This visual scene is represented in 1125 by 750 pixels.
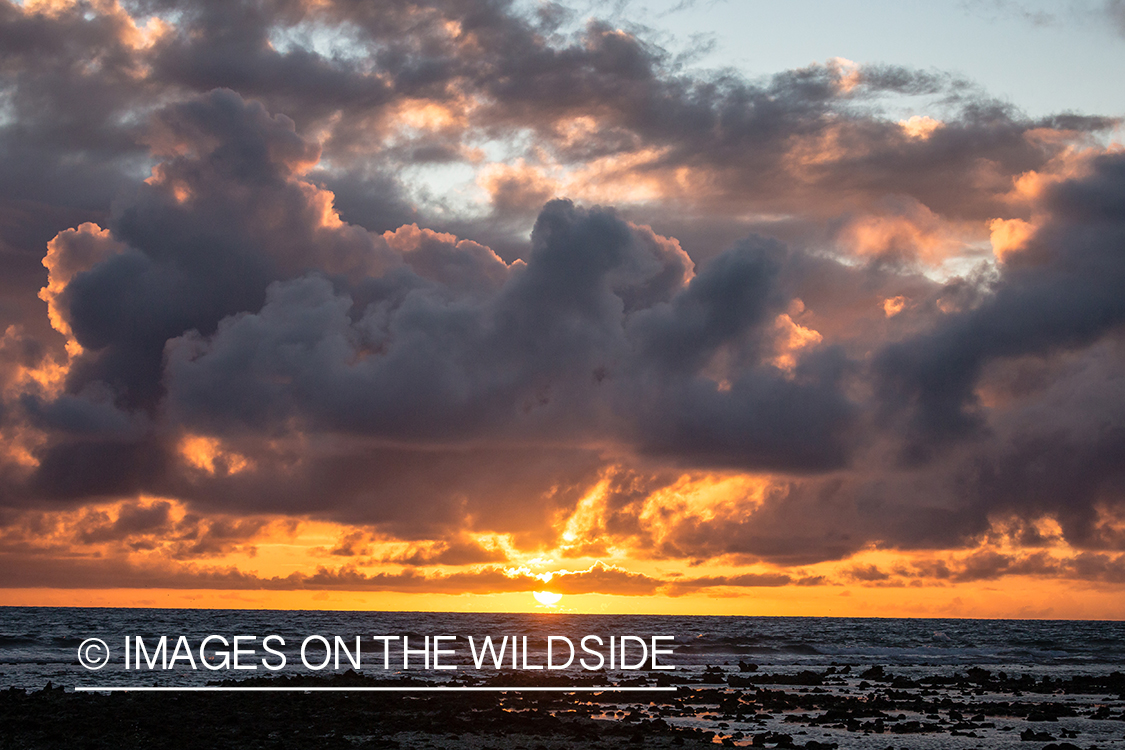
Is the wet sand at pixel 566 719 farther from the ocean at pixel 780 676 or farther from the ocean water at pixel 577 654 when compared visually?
the ocean water at pixel 577 654

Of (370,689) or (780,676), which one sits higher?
(370,689)

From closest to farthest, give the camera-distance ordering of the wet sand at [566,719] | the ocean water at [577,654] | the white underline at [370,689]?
the wet sand at [566,719], the white underline at [370,689], the ocean water at [577,654]

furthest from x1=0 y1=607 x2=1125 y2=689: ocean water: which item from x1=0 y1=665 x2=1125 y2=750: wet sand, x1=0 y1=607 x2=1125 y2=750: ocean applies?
x1=0 y1=665 x2=1125 y2=750: wet sand

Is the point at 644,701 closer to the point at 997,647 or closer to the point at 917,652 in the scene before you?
the point at 917,652

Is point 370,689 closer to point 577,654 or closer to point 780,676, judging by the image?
point 780,676

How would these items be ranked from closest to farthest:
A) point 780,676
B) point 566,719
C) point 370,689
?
point 566,719, point 370,689, point 780,676

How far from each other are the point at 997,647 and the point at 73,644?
337 feet

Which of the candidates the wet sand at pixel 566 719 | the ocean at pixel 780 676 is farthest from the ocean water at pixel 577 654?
the wet sand at pixel 566 719

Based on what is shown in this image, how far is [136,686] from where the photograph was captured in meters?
54.7

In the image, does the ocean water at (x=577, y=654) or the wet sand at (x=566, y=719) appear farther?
the ocean water at (x=577, y=654)

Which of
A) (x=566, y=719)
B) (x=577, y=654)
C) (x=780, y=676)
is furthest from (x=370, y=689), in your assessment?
(x=577, y=654)

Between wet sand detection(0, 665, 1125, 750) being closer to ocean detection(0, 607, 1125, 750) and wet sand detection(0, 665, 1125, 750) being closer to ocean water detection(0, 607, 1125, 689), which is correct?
ocean detection(0, 607, 1125, 750)

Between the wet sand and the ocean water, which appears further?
the ocean water

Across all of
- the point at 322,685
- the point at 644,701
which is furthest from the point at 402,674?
the point at 644,701
